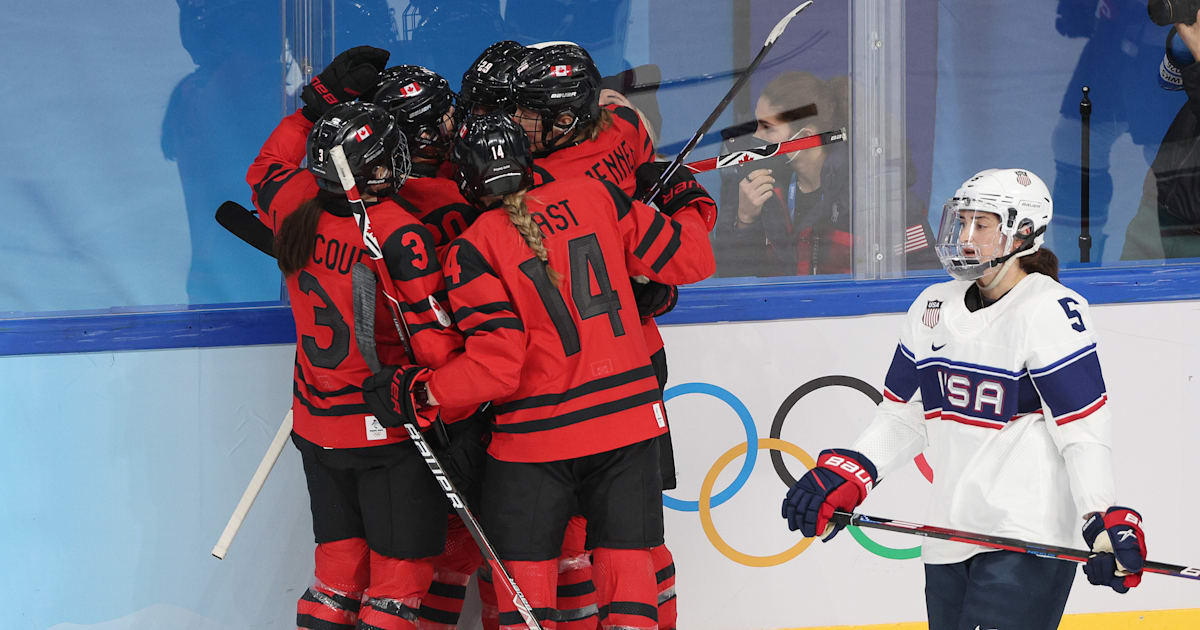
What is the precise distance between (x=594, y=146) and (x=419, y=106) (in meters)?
0.41

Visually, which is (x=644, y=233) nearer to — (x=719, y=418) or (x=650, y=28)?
(x=719, y=418)

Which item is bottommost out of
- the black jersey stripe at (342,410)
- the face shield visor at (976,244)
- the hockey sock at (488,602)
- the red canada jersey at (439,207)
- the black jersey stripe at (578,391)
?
the hockey sock at (488,602)

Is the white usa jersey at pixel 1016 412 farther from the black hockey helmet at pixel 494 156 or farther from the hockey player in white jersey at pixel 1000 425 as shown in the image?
the black hockey helmet at pixel 494 156

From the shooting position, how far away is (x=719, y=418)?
119 inches

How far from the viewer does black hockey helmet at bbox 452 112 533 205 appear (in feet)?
7.23

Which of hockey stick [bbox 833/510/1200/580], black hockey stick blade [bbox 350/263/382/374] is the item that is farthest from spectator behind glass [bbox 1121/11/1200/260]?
black hockey stick blade [bbox 350/263/382/374]

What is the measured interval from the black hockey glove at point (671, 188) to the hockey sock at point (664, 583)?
2.74 feet

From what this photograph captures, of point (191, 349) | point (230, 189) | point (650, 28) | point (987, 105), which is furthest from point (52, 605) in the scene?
point (987, 105)

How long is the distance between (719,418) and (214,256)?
1571 mm

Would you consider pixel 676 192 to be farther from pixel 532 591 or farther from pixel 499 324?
pixel 532 591

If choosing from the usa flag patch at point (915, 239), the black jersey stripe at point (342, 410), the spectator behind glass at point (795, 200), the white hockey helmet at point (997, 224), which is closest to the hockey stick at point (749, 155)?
the spectator behind glass at point (795, 200)

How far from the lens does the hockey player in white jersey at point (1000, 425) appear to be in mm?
1912

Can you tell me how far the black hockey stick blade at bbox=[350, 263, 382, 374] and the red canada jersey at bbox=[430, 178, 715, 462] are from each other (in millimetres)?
166

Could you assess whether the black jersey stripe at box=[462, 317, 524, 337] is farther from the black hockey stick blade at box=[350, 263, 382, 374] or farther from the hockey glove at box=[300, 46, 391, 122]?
the hockey glove at box=[300, 46, 391, 122]
